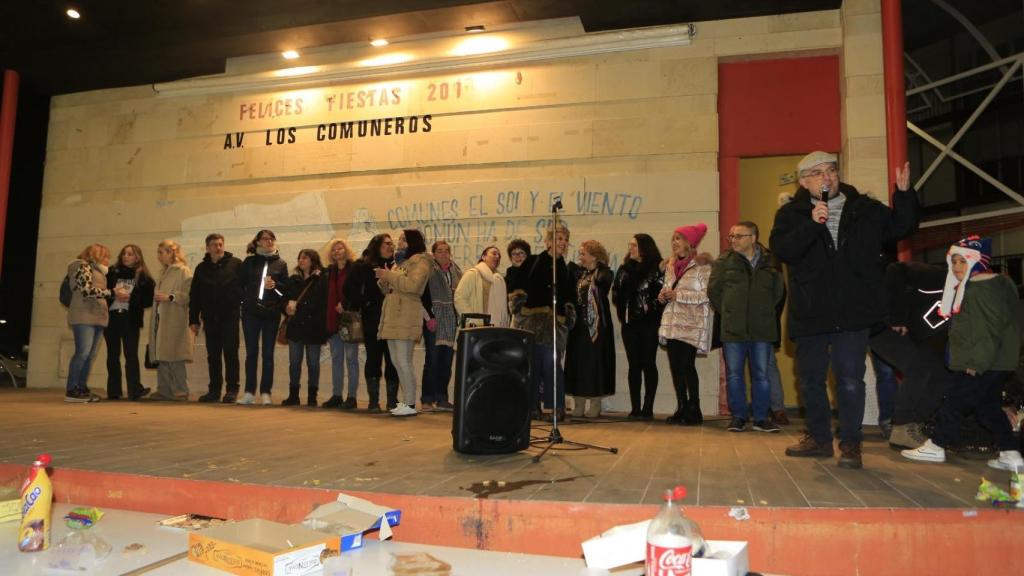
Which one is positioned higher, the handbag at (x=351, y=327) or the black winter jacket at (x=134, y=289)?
the black winter jacket at (x=134, y=289)

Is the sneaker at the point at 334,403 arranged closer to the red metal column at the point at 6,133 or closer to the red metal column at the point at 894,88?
the red metal column at the point at 894,88

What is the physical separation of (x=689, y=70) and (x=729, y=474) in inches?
185

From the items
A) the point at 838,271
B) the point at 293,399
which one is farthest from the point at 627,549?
the point at 293,399

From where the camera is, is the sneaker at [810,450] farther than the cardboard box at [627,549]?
Yes

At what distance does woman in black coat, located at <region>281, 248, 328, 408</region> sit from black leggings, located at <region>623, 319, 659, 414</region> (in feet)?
9.26

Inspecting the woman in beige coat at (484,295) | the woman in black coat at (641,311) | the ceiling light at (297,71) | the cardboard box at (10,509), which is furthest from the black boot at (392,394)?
the ceiling light at (297,71)

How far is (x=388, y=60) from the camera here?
24.7 feet

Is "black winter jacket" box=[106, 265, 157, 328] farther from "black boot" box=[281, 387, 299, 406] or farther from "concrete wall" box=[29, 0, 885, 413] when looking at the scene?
"black boot" box=[281, 387, 299, 406]

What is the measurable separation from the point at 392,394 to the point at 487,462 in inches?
104

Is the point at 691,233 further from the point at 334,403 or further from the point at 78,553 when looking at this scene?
the point at 78,553

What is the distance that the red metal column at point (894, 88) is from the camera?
566 cm

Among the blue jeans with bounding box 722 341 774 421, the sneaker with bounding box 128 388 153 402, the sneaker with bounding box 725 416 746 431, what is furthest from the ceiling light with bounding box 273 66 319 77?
the sneaker with bounding box 725 416 746 431

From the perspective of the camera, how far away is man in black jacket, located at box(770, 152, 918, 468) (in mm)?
3172

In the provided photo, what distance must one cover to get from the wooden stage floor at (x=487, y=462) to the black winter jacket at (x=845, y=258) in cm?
71
